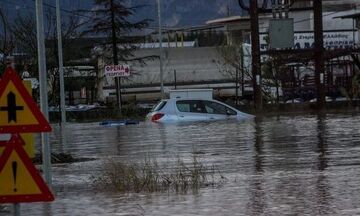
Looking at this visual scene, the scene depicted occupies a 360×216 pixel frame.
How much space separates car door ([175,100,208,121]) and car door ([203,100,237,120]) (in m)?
0.34

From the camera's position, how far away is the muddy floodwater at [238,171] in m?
9.72

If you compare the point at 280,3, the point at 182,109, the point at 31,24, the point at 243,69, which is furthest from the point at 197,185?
the point at 243,69

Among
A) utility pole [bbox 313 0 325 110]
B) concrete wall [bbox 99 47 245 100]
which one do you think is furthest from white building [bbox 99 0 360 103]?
utility pole [bbox 313 0 325 110]

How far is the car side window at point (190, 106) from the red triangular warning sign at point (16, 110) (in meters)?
21.3

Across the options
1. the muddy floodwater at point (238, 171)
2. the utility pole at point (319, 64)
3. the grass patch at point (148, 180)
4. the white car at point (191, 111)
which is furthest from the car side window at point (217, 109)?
the grass patch at point (148, 180)

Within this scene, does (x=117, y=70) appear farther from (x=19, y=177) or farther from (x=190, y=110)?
(x=19, y=177)

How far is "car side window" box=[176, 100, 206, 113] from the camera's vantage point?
95.3 ft

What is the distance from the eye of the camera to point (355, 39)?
6353 cm

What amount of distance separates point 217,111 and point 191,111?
43.3 inches

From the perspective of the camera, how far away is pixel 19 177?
736cm

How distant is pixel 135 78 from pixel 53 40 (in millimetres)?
14859

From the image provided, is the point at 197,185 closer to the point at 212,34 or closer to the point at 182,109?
the point at 182,109

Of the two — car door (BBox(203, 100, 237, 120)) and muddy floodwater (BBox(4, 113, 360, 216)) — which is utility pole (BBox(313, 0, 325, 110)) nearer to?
car door (BBox(203, 100, 237, 120))

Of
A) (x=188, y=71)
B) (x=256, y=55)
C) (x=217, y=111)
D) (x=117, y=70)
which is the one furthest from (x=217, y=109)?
(x=188, y=71)
